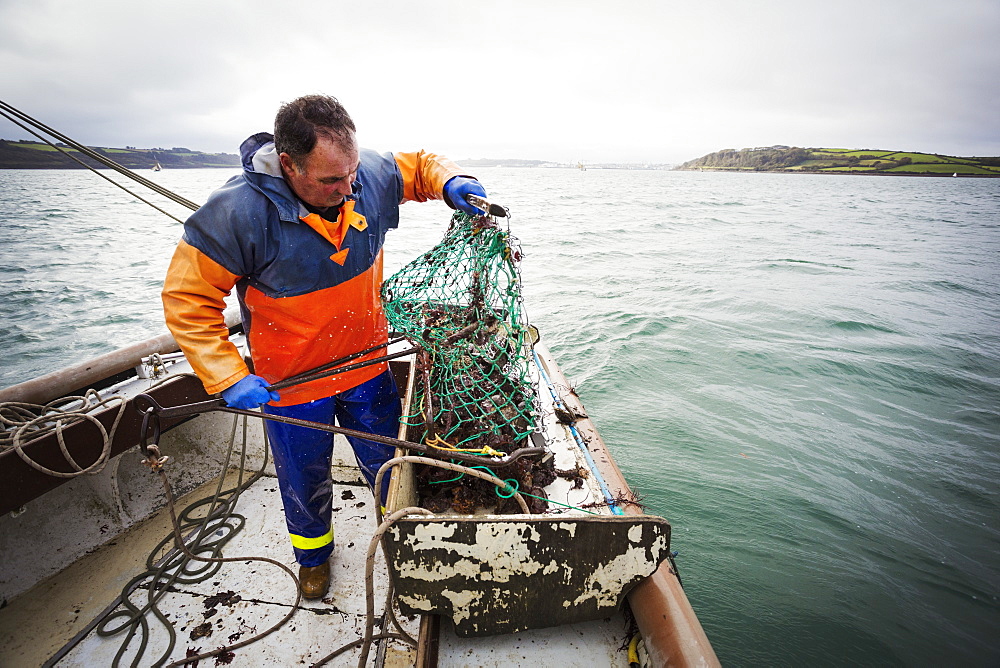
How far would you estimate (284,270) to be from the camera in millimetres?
1883

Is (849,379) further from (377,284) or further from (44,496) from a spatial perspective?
(44,496)

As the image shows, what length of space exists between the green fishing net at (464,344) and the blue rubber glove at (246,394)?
0.70 meters

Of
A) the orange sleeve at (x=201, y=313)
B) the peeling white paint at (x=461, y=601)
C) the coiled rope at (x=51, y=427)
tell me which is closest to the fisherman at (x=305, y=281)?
the orange sleeve at (x=201, y=313)

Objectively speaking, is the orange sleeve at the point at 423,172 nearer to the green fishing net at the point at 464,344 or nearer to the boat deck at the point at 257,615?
the green fishing net at the point at 464,344

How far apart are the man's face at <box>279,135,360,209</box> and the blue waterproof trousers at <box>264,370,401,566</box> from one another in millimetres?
989

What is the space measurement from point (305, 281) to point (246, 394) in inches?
20.6

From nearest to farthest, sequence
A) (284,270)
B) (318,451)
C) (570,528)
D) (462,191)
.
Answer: (570,528) < (284,270) < (462,191) < (318,451)

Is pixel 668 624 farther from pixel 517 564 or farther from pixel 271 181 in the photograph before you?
pixel 271 181

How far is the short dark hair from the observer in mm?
1632

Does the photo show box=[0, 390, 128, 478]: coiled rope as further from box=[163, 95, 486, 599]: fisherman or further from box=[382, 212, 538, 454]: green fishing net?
box=[382, 212, 538, 454]: green fishing net

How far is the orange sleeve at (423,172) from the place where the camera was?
233 cm

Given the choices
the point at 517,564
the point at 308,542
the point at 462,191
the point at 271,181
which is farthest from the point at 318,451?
the point at 462,191

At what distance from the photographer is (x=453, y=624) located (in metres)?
1.83

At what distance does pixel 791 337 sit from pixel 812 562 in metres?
5.01
